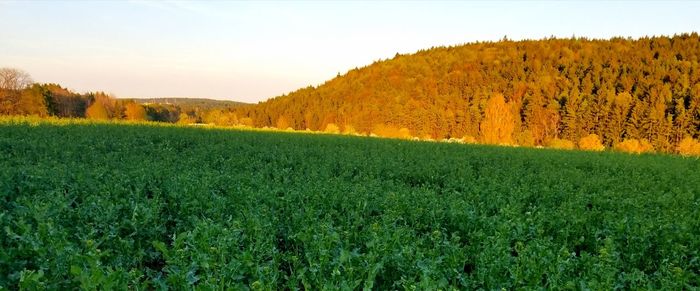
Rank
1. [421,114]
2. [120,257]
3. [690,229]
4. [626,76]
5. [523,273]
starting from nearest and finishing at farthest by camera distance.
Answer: [523,273]
[120,257]
[690,229]
[626,76]
[421,114]

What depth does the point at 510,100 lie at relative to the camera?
89938 millimetres

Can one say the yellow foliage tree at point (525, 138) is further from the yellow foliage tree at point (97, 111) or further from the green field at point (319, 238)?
the yellow foliage tree at point (97, 111)

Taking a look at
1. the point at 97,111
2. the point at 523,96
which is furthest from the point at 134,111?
the point at 523,96

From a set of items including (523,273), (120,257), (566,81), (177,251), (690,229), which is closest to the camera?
(177,251)

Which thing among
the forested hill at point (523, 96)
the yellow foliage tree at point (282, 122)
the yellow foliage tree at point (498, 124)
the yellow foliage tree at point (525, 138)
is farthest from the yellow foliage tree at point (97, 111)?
the yellow foliage tree at point (525, 138)

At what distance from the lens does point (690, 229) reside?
6.34 metres

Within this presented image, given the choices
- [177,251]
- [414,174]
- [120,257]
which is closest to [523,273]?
[177,251]

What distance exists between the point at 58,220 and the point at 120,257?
1482 millimetres

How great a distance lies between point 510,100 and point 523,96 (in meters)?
2.50

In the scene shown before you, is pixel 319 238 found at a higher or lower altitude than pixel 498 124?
lower

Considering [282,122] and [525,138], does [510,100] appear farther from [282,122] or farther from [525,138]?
[282,122]

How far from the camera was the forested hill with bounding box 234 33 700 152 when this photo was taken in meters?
69.3

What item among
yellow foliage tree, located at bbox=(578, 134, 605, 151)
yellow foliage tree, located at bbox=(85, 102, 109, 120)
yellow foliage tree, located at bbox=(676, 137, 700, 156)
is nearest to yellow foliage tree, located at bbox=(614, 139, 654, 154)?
yellow foliage tree, located at bbox=(578, 134, 605, 151)

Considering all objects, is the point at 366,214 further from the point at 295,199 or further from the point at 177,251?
the point at 177,251
